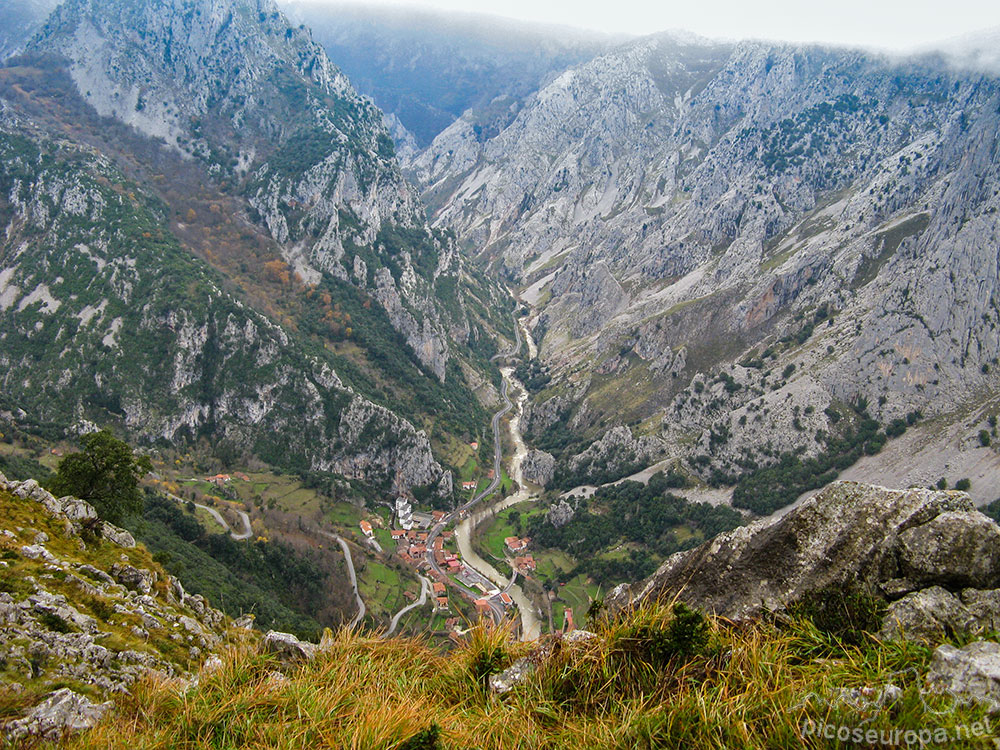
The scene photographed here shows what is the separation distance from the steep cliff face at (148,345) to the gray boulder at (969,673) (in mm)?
109365

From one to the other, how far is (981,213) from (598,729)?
127 meters

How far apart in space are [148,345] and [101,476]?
82720mm

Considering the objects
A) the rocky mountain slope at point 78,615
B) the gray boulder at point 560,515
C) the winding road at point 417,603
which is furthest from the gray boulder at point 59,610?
the gray boulder at point 560,515

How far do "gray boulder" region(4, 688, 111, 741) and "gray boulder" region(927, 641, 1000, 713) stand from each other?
34.6 ft

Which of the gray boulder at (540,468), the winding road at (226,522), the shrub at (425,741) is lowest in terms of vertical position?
the gray boulder at (540,468)

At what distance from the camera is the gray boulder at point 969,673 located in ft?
17.3

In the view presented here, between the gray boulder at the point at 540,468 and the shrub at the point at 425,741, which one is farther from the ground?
the shrub at the point at 425,741

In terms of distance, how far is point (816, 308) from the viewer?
4473 inches

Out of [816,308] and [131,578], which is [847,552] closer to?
[131,578]

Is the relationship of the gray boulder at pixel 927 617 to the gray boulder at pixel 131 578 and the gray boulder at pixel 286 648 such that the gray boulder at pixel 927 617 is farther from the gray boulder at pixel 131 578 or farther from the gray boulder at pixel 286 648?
the gray boulder at pixel 131 578

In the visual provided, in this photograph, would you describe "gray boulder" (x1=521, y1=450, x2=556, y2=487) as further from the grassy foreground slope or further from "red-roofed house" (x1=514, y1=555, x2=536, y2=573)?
the grassy foreground slope

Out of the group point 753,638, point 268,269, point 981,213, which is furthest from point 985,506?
point 268,269

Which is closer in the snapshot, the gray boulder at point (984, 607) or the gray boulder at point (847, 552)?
the gray boulder at point (984, 607)

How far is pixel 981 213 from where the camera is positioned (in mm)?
95500
